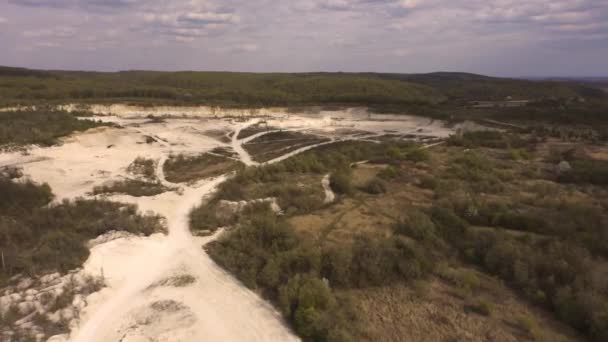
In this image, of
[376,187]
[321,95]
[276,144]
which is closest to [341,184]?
[376,187]

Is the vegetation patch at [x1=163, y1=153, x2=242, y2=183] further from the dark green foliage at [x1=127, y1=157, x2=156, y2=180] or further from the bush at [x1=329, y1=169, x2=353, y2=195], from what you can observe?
the bush at [x1=329, y1=169, x2=353, y2=195]

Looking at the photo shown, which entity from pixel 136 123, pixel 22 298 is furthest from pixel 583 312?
pixel 136 123

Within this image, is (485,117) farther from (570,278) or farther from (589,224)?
(570,278)

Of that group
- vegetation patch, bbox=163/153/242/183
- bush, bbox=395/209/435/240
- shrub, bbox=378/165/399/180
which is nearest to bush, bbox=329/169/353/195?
shrub, bbox=378/165/399/180

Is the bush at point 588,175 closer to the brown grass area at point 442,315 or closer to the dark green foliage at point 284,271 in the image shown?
the brown grass area at point 442,315

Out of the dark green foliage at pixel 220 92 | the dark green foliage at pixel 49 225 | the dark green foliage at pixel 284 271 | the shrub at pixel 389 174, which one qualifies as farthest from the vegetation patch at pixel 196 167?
the dark green foliage at pixel 220 92

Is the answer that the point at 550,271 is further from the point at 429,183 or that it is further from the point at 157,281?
the point at 157,281
